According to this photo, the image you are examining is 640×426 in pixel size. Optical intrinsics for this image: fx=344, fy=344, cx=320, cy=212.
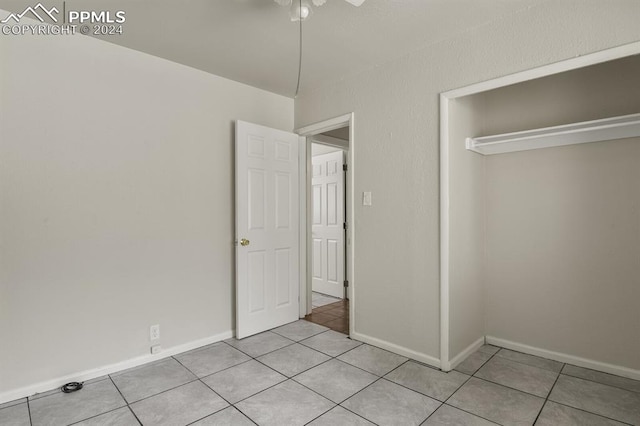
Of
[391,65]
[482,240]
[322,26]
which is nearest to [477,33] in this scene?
[391,65]

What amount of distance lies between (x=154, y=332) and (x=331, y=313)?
2.01 m

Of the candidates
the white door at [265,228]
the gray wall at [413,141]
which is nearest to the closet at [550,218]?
the gray wall at [413,141]

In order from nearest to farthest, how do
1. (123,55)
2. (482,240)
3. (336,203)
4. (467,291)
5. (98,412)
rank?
1. (98,412)
2. (123,55)
3. (467,291)
4. (482,240)
5. (336,203)

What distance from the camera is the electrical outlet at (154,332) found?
111 inches

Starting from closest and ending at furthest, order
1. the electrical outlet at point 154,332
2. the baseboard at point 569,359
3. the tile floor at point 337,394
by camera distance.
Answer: the tile floor at point 337,394 → the baseboard at point 569,359 → the electrical outlet at point 154,332

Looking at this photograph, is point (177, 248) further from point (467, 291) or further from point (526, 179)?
point (526, 179)

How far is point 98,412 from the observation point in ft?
6.84

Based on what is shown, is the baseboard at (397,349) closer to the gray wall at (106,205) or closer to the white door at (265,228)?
the white door at (265,228)

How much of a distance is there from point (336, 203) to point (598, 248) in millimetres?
3010

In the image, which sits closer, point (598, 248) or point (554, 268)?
point (598, 248)

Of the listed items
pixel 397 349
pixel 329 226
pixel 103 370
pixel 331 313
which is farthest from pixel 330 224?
pixel 103 370

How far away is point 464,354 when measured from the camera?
9.22 ft

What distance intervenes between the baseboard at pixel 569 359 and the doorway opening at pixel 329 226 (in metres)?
1.65

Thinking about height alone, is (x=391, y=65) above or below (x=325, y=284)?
above
